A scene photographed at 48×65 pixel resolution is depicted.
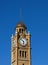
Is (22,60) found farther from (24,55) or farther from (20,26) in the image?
(20,26)

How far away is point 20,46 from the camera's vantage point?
106 metres

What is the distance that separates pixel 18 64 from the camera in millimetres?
104500

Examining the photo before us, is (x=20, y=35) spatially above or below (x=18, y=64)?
above

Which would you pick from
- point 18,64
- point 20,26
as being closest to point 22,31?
point 20,26

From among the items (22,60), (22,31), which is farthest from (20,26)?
(22,60)

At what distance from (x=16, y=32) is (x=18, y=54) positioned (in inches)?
200

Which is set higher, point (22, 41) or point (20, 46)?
point (22, 41)

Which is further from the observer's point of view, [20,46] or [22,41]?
[22,41]

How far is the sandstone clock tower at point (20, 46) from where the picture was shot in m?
105

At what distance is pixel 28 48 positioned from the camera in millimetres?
106188

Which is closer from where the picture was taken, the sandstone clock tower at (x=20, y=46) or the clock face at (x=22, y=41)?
the sandstone clock tower at (x=20, y=46)

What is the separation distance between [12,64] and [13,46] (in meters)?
3.95

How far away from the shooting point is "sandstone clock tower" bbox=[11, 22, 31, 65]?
105 metres

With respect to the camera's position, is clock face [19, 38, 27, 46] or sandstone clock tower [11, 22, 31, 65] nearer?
sandstone clock tower [11, 22, 31, 65]
